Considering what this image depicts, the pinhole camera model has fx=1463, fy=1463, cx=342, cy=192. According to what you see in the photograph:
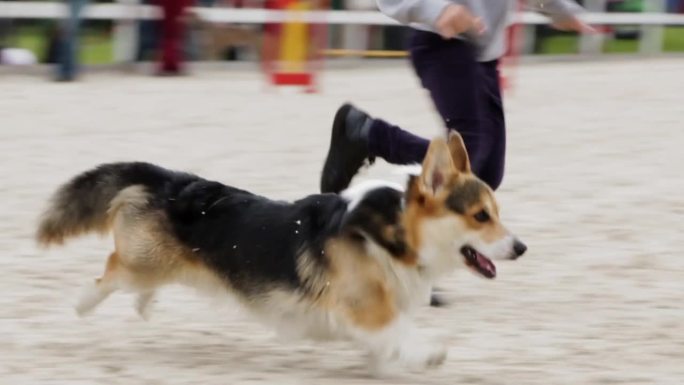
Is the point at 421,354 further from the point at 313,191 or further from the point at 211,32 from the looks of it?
the point at 211,32

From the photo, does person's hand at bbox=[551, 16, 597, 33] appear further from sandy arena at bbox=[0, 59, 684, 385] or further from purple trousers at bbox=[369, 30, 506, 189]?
sandy arena at bbox=[0, 59, 684, 385]

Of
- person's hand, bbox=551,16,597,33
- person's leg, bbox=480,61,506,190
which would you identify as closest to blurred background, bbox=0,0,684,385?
person's leg, bbox=480,61,506,190

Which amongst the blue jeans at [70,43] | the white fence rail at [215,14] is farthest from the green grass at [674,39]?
the blue jeans at [70,43]

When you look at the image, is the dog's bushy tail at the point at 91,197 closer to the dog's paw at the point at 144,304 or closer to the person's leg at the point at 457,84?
the dog's paw at the point at 144,304

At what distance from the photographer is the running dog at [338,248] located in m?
4.44

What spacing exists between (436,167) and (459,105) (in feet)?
2.97

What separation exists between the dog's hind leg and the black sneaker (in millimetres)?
1098

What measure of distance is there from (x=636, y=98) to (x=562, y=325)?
27.7ft

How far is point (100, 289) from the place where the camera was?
16.3 feet

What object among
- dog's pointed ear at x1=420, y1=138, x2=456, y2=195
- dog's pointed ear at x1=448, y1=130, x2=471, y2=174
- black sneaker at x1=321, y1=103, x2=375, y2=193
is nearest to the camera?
dog's pointed ear at x1=420, y1=138, x2=456, y2=195

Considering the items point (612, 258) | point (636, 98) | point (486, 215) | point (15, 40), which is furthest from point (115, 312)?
point (15, 40)

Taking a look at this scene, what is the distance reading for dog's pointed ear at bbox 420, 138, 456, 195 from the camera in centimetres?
440

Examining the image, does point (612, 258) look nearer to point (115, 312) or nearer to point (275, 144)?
point (115, 312)

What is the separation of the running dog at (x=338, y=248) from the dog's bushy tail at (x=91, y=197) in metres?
0.10
